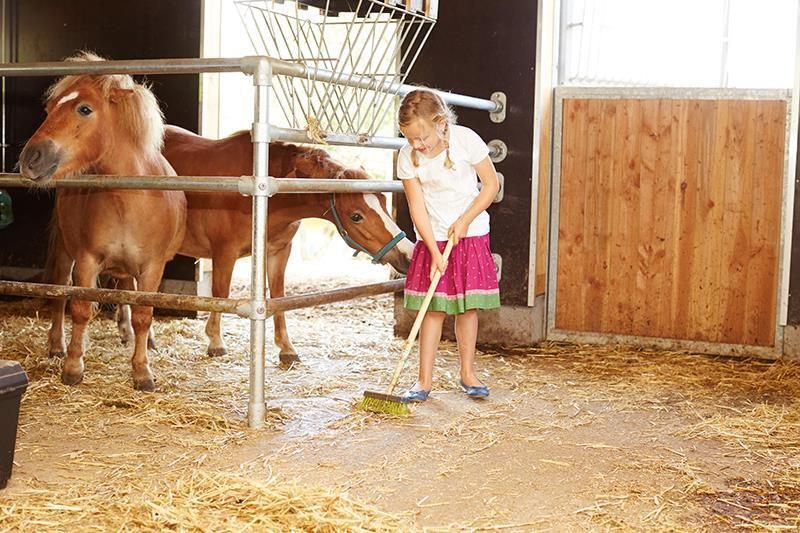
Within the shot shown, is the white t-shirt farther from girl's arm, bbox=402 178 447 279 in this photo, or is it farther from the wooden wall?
the wooden wall

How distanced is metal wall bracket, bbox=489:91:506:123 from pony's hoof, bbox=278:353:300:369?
1.78m

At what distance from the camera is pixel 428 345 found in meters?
3.89

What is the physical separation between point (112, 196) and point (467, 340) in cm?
159

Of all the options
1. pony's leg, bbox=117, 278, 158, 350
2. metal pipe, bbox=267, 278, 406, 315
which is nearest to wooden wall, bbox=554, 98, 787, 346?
metal pipe, bbox=267, 278, 406, 315

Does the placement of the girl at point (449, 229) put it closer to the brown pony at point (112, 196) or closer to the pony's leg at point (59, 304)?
the brown pony at point (112, 196)

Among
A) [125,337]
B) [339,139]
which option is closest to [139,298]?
[339,139]

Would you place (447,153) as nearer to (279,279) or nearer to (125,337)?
(279,279)

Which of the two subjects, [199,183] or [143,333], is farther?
[143,333]

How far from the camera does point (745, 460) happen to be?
3.11 metres

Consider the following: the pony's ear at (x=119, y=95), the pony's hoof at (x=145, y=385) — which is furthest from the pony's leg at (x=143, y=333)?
the pony's ear at (x=119, y=95)

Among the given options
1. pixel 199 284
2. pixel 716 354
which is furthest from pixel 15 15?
pixel 716 354

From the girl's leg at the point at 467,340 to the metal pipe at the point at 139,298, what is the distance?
3.38 feet

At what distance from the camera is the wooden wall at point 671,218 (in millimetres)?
5062

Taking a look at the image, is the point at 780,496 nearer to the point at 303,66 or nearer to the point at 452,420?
the point at 452,420
